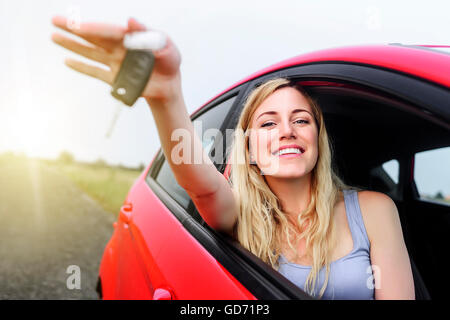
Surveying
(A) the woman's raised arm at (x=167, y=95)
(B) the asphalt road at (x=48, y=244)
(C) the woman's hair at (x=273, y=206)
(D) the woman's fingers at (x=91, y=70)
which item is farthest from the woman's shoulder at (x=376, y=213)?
(B) the asphalt road at (x=48, y=244)

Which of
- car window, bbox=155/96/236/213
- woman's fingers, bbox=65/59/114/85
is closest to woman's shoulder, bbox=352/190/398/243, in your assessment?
car window, bbox=155/96/236/213

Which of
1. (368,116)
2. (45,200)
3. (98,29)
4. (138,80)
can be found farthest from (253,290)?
(45,200)

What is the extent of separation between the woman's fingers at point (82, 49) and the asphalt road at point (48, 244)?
176cm

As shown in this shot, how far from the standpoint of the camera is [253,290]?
3.03 feet

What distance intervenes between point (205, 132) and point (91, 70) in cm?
120

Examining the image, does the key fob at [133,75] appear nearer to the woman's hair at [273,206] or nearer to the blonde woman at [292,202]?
the blonde woman at [292,202]

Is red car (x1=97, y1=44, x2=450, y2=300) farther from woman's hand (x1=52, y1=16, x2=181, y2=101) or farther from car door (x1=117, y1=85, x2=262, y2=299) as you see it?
woman's hand (x1=52, y1=16, x2=181, y2=101)

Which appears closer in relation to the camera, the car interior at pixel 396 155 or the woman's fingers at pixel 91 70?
the woman's fingers at pixel 91 70

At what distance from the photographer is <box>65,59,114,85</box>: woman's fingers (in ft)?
2.36

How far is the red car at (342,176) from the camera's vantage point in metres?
0.89

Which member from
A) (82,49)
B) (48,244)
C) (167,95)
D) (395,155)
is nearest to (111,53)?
(82,49)

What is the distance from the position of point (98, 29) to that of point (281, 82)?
2.82 feet

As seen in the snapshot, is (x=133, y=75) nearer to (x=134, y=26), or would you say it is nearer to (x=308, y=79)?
(x=134, y=26)

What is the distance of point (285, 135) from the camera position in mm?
1269
